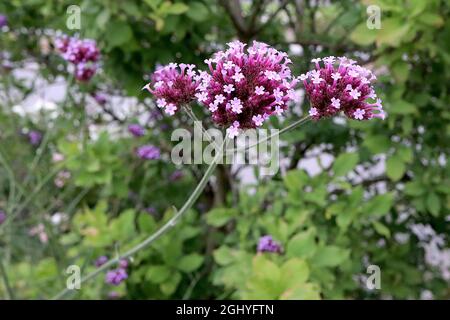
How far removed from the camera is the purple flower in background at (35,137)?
104 inches

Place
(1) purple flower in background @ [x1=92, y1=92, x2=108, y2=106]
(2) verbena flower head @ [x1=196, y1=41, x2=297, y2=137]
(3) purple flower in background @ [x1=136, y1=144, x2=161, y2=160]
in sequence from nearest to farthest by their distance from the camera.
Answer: (2) verbena flower head @ [x1=196, y1=41, x2=297, y2=137]
(3) purple flower in background @ [x1=136, y1=144, x2=161, y2=160]
(1) purple flower in background @ [x1=92, y1=92, x2=108, y2=106]

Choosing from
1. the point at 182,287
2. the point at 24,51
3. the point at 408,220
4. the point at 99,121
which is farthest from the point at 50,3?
the point at 408,220

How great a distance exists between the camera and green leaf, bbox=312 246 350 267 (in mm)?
1604

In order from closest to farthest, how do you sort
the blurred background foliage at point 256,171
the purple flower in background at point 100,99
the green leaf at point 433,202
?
1. the blurred background foliage at point 256,171
2. the green leaf at point 433,202
3. the purple flower in background at point 100,99

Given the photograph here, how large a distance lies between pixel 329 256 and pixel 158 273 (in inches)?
22.4

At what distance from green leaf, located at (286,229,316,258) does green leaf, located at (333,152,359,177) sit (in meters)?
0.26

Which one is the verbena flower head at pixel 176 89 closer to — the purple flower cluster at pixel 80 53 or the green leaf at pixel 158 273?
the purple flower cluster at pixel 80 53

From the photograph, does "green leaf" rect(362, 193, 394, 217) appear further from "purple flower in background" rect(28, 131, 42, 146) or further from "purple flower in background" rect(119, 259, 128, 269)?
"purple flower in background" rect(28, 131, 42, 146)

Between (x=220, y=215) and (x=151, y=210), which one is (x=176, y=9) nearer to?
(x=220, y=215)

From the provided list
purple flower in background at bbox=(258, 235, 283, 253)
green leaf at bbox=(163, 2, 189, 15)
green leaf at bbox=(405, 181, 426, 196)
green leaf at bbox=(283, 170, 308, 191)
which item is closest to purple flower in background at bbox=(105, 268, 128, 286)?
purple flower in background at bbox=(258, 235, 283, 253)

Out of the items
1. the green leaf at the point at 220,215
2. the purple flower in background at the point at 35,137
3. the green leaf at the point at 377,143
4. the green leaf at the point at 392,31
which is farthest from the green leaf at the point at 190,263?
the purple flower in background at the point at 35,137

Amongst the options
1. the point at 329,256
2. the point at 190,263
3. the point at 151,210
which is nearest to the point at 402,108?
the point at 329,256
